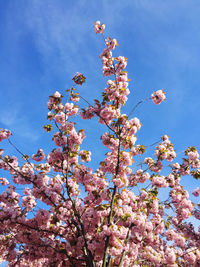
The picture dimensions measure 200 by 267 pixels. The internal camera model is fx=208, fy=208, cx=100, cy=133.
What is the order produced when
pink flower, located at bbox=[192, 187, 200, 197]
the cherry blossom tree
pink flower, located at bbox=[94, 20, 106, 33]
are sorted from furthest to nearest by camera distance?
pink flower, located at bbox=[192, 187, 200, 197]
pink flower, located at bbox=[94, 20, 106, 33]
the cherry blossom tree

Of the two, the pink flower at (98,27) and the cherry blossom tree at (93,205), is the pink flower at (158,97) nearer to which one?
the cherry blossom tree at (93,205)

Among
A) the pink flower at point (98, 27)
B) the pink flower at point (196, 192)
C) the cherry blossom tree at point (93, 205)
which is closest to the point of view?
the cherry blossom tree at point (93, 205)

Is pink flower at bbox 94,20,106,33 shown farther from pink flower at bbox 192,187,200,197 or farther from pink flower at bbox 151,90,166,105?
pink flower at bbox 192,187,200,197

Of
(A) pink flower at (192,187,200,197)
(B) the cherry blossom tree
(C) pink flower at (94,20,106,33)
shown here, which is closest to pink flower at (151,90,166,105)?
(B) the cherry blossom tree

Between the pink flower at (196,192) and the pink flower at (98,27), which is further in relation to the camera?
the pink flower at (196,192)

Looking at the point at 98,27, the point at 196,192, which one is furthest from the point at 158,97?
the point at 196,192

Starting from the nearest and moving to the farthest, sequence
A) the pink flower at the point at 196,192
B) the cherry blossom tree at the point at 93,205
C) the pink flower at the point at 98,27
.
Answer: the cherry blossom tree at the point at 93,205, the pink flower at the point at 98,27, the pink flower at the point at 196,192

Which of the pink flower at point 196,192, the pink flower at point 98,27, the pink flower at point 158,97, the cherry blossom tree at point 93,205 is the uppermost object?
the pink flower at point 98,27

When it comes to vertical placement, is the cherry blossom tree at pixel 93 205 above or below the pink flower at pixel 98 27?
below

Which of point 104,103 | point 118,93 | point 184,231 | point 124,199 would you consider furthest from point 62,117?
point 184,231

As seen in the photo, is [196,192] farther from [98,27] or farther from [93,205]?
[98,27]

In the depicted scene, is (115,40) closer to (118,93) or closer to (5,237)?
(118,93)

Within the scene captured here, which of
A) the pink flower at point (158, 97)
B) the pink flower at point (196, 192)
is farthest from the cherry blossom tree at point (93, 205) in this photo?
the pink flower at point (196, 192)

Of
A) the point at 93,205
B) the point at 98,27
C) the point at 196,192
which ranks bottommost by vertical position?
the point at 93,205
